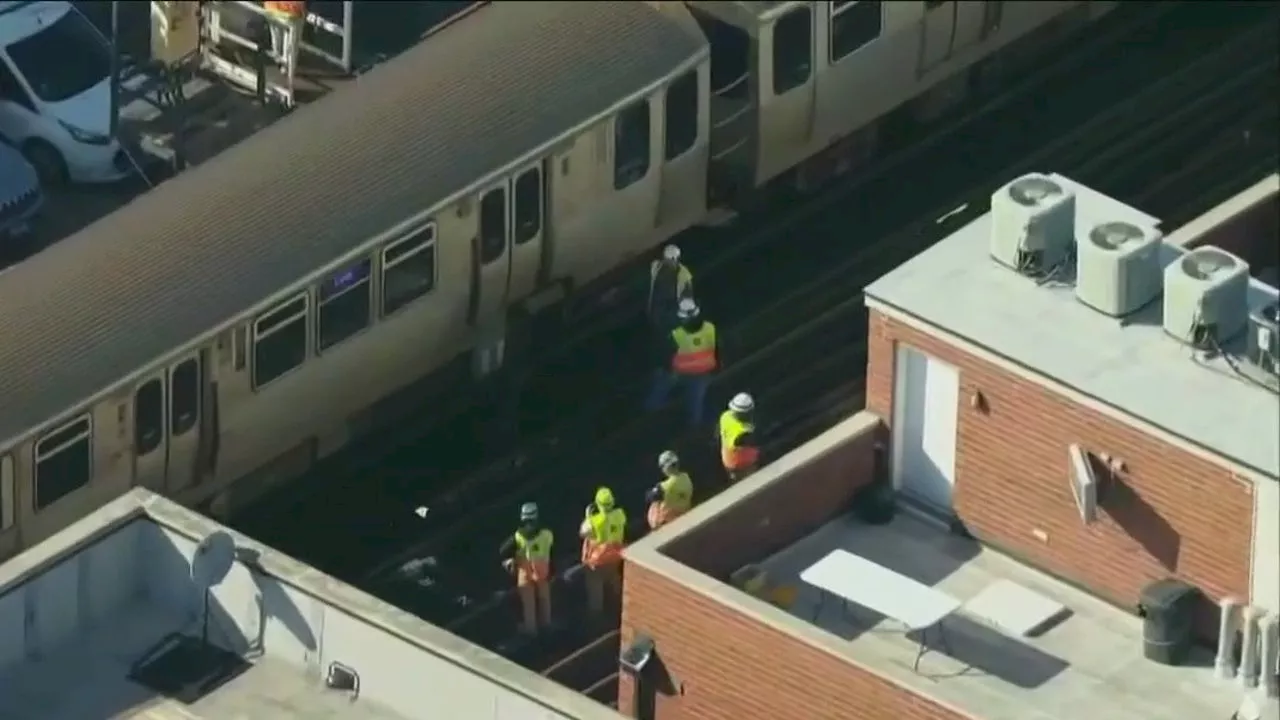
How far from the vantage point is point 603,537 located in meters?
41.9

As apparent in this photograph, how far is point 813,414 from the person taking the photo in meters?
46.8

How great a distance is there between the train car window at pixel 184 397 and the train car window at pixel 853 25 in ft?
32.0

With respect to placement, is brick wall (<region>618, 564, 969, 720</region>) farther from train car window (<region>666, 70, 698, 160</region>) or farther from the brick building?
train car window (<region>666, 70, 698, 160</region>)

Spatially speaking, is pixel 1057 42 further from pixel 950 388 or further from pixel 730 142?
pixel 950 388

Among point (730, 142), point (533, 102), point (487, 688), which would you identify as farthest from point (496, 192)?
point (487, 688)

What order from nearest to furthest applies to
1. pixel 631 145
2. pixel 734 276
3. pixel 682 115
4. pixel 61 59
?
pixel 631 145 → pixel 682 115 → pixel 734 276 → pixel 61 59

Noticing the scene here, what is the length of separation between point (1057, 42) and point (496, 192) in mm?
10475

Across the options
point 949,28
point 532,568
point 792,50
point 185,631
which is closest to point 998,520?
point 532,568

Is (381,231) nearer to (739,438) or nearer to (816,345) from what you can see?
(739,438)

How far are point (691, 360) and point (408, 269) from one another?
9.49 feet

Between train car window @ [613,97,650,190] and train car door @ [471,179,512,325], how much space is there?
68.0 inches

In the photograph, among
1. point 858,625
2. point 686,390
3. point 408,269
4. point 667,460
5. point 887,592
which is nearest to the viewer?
point 887,592

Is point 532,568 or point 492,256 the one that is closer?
point 532,568

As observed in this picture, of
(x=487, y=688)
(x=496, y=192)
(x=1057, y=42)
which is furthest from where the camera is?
(x=1057, y=42)
